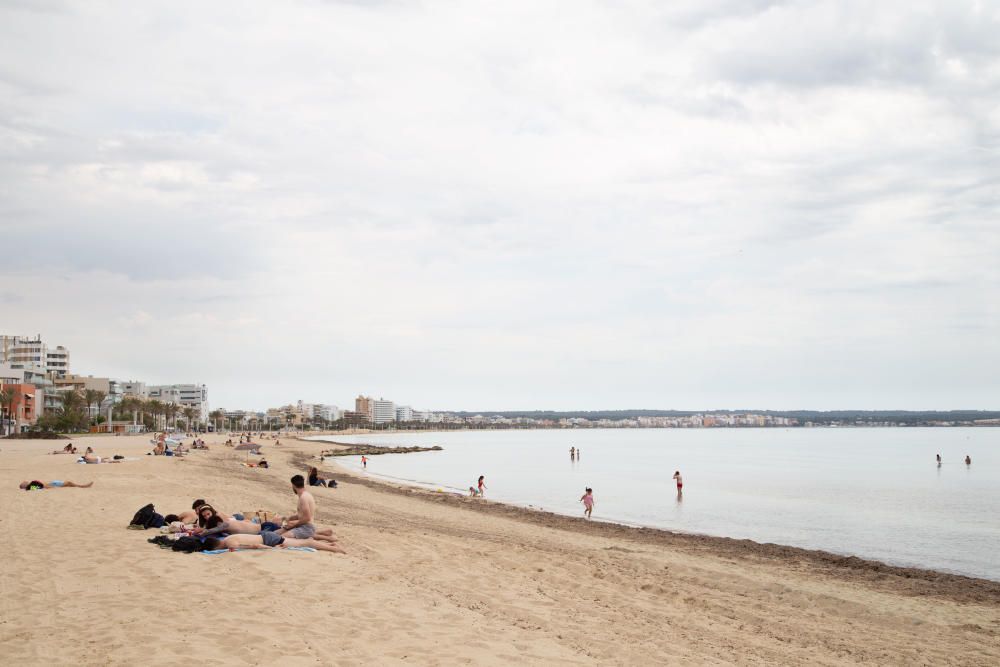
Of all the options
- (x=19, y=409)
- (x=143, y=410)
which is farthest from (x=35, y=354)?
(x=19, y=409)

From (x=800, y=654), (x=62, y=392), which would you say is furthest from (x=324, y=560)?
(x=62, y=392)

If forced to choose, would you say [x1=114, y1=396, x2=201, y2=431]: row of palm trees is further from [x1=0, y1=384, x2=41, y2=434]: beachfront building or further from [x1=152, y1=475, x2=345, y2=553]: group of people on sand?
[x1=152, y1=475, x2=345, y2=553]: group of people on sand

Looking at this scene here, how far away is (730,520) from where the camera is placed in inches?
1162

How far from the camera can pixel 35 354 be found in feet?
449

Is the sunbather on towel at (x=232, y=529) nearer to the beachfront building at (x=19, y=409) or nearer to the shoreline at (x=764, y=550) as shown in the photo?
the shoreline at (x=764, y=550)

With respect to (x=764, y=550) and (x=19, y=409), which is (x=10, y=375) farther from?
(x=764, y=550)

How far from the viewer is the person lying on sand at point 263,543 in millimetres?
10391

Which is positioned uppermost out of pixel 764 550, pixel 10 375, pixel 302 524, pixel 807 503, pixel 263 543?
pixel 10 375

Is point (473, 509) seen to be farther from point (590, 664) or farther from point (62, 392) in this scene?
point (62, 392)

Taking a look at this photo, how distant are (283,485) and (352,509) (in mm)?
10576

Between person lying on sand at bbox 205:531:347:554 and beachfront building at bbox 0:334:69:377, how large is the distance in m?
144

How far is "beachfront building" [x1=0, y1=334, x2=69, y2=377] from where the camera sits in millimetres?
136625

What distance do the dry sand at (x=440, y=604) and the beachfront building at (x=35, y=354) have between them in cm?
14387

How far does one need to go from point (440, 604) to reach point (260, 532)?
12.8 feet
